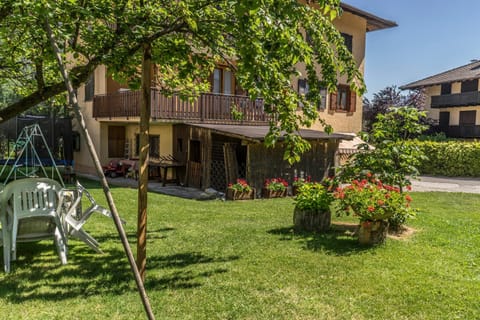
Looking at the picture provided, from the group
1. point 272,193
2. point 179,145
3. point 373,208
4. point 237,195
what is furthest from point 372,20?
point 373,208

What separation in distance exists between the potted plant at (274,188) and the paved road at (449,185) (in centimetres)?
667

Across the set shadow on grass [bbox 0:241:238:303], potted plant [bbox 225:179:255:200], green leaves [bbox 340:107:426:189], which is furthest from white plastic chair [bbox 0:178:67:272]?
potted plant [bbox 225:179:255:200]

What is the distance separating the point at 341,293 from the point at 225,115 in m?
13.9

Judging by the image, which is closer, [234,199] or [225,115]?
[234,199]

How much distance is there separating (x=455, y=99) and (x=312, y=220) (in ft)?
118

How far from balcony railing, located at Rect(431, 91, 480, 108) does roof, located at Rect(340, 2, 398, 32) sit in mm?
14834

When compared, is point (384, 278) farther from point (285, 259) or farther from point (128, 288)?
point (128, 288)

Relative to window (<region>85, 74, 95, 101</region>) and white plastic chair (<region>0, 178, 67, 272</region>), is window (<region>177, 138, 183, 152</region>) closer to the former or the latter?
window (<region>85, 74, 95, 101</region>)

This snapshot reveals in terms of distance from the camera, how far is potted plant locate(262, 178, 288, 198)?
625 inches

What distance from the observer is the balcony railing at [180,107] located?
53.9 ft

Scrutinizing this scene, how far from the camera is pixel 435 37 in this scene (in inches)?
1235

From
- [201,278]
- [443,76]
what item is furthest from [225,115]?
[443,76]

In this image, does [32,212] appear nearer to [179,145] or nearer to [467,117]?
[179,145]

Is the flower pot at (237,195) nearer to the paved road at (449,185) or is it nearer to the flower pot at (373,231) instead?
the flower pot at (373,231)
